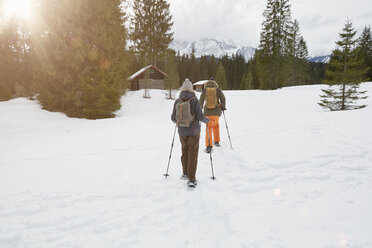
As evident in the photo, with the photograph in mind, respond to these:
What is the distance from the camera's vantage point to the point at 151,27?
84.8 feet

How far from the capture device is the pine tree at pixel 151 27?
83.5ft

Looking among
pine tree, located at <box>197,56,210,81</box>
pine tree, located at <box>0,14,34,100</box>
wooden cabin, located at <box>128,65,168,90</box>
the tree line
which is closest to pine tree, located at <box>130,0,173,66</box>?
wooden cabin, located at <box>128,65,168,90</box>

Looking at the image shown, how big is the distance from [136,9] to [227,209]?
95.1ft

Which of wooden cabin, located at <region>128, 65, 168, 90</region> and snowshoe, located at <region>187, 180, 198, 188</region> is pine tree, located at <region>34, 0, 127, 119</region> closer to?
snowshoe, located at <region>187, 180, 198, 188</region>

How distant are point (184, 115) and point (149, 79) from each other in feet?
90.5

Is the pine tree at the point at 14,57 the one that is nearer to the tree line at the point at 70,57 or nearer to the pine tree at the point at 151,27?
the tree line at the point at 70,57

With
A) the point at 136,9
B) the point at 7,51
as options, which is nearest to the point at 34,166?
the point at 7,51

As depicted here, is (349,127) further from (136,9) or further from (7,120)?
(136,9)

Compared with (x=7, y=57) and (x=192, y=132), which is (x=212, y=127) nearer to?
(x=192, y=132)

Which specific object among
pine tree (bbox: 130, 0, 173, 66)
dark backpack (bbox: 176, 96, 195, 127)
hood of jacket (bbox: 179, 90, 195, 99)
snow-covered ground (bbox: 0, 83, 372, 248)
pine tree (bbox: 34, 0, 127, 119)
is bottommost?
snow-covered ground (bbox: 0, 83, 372, 248)

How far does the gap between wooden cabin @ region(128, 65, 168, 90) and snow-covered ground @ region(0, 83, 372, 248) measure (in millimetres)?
23913

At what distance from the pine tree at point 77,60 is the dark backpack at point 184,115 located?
11340 mm

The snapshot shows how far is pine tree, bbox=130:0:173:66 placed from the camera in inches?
1002

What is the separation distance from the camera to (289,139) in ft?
22.2
